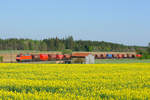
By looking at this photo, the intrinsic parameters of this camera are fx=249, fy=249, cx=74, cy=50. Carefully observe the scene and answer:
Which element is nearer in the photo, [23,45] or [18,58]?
[18,58]

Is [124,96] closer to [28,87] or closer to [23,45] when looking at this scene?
[28,87]

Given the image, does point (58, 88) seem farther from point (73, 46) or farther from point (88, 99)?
point (73, 46)

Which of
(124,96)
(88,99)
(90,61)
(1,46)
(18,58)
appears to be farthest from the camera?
(1,46)

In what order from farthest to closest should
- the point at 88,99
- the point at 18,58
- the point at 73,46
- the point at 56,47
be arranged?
the point at 73,46, the point at 56,47, the point at 18,58, the point at 88,99

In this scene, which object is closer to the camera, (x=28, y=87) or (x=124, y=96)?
(x=124, y=96)

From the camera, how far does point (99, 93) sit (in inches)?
349

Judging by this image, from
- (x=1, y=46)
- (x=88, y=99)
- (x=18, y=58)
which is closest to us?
(x=88, y=99)

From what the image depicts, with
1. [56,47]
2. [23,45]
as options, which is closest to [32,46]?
[23,45]

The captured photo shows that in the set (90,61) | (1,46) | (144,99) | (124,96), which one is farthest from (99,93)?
(1,46)

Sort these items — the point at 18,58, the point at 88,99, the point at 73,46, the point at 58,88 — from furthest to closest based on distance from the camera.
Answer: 1. the point at 73,46
2. the point at 18,58
3. the point at 58,88
4. the point at 88,99

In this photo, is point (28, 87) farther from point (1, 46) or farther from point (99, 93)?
point (1, 46)

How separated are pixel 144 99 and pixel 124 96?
2.27 ft

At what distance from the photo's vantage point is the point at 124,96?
8.15 m

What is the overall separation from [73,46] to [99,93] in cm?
18194
